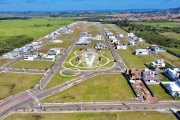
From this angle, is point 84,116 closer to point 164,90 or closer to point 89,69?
point 164,90

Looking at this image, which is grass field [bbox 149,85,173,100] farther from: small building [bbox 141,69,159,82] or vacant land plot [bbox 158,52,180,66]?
vacant land plot [bbox 158,52,180,66]

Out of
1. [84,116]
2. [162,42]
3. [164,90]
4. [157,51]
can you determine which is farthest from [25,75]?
[162,42]

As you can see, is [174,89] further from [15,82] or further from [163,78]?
[15,82]

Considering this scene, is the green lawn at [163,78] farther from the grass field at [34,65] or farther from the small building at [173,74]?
the grass field at [34,65]

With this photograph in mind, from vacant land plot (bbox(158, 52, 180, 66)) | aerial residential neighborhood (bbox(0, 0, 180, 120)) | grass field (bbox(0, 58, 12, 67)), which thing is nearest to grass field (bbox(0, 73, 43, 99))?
aerial residential neighborhood (bbox(0, 0, 180, 120))

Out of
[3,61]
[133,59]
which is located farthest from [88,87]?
[3,61]

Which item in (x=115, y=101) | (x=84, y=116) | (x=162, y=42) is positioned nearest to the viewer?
(x=84, y=116)
